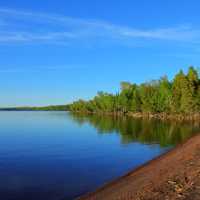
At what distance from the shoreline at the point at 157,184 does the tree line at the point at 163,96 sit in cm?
8094

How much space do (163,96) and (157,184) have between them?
10805 centimetres

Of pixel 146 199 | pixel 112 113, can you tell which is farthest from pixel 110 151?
pixel 112 113

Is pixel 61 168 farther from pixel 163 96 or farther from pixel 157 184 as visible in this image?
pixel 163 96

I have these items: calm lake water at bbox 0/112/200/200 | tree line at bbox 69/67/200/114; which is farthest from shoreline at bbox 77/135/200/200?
tree line at bbox 69/67/200/114

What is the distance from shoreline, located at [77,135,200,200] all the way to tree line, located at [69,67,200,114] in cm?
8094

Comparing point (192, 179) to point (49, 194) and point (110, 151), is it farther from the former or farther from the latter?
point (110, 151)

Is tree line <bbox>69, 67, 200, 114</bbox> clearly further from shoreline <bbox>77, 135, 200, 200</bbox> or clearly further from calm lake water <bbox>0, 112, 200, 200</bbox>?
shoreline <bbox>77, 135, 200, 200</bbox>

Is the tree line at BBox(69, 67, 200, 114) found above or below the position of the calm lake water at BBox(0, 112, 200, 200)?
above

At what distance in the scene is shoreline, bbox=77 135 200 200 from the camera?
50.9 feet

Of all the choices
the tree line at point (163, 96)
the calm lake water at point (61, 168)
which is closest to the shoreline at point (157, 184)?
the calm lake water at point (61, 168)

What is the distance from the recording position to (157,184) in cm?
1792

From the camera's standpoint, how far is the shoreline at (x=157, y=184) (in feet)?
50.9

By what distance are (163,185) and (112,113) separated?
178116 millimetres

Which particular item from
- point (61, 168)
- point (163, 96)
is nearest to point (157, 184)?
point (61, 168)
